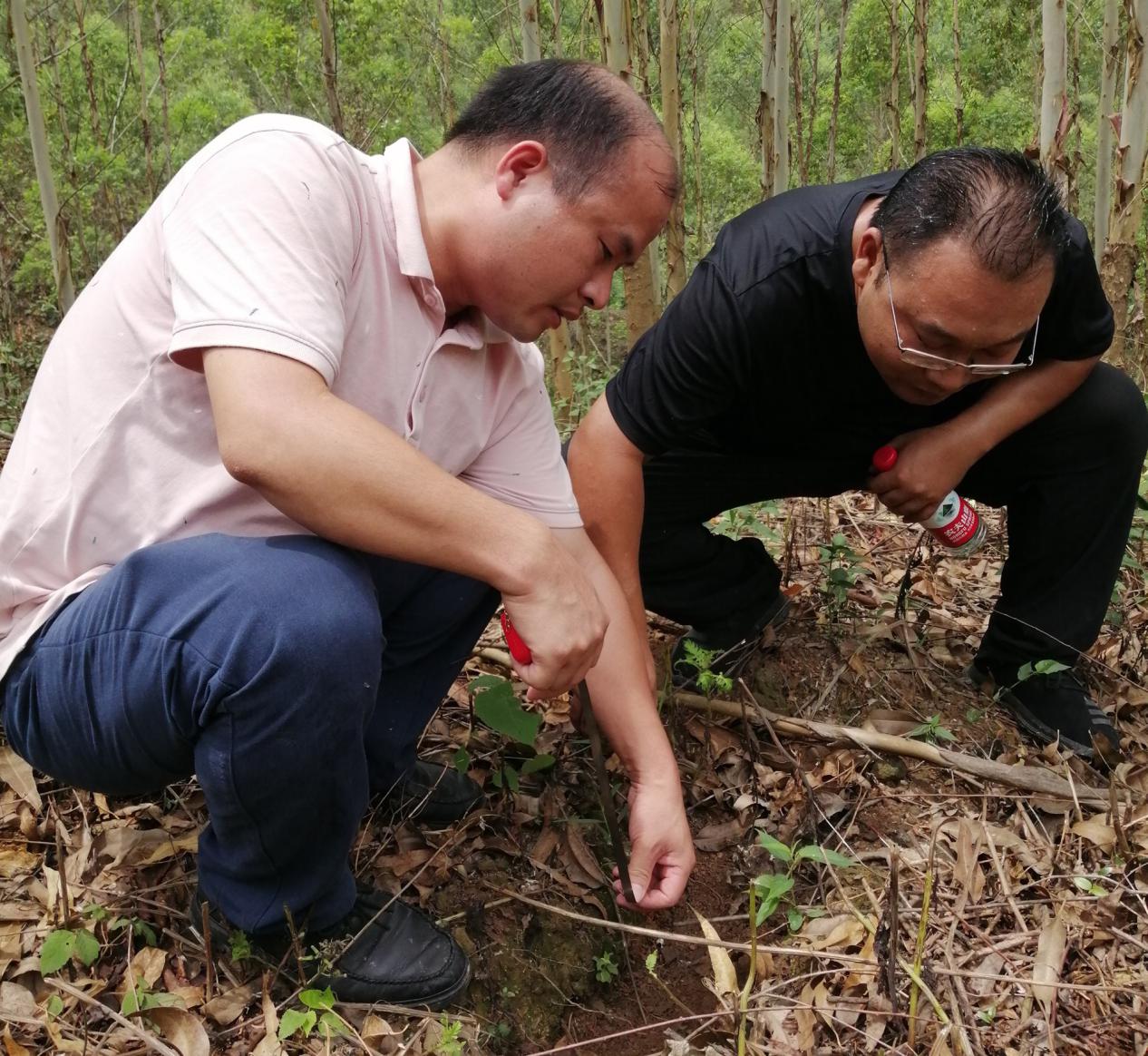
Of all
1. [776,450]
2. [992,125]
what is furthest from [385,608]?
[992,125]

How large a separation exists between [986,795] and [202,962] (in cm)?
150

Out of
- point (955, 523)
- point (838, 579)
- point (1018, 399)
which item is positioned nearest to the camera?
point (1018, 399)

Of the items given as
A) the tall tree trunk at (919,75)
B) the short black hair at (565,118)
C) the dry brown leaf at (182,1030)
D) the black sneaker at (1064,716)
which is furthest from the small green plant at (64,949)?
A: the tall tree trunk at (919,75)

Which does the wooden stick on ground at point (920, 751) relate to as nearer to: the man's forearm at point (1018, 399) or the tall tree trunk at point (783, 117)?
the man's forearm at point (1018, 399)

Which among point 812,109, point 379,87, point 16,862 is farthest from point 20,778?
point 379,87

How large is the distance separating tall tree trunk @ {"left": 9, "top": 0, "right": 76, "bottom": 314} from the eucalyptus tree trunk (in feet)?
7.00

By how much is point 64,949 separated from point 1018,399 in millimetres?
2111

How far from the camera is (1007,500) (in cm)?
248

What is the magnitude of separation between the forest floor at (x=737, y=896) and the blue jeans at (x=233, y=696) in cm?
26

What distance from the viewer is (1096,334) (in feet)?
7.16

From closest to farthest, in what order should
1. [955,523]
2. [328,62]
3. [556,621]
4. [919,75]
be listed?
[556,621] → [955,523] → [328,62] → [919,75]

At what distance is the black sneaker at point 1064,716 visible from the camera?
7.40ft

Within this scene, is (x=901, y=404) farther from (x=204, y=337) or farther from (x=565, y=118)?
(x=204, y=337)

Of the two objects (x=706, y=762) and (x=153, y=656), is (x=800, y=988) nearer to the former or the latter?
(x=706, y=762)
